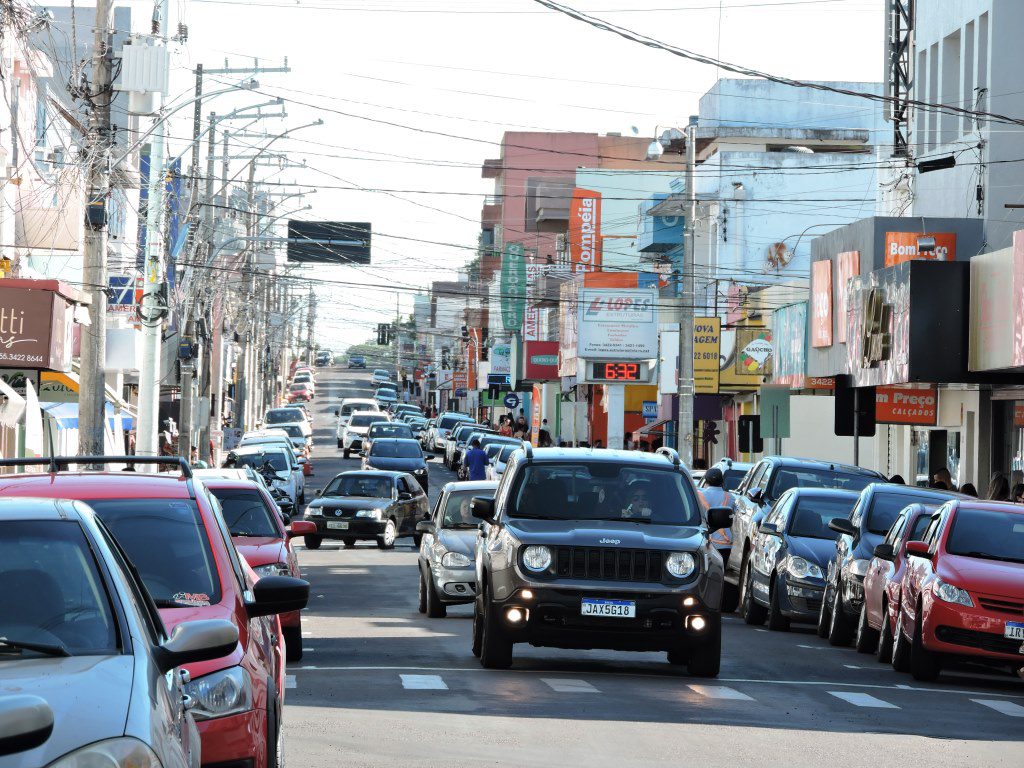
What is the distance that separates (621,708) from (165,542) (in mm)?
5152

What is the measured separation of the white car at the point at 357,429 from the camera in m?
82.1

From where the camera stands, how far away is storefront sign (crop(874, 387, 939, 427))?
37438 millimetres

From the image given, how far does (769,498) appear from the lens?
82.9 feet

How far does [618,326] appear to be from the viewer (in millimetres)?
65500

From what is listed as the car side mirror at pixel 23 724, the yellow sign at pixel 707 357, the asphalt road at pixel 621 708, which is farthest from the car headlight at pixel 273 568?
the yellow sign at pixel 707 357

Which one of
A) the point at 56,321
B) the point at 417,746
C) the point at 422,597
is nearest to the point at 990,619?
the point at 417,746

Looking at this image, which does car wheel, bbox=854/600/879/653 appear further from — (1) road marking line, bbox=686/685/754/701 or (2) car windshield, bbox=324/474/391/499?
(2) car windshield, bbox=324/474/391/499

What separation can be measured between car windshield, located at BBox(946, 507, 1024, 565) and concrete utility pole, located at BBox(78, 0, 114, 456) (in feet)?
41.1

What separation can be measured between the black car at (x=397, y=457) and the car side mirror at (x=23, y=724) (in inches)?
1974

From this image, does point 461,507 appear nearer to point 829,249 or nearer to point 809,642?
point 809,642

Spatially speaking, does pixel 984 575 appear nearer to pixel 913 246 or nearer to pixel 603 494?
pixel 603 494

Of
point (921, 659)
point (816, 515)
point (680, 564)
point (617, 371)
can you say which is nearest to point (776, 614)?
point (816, 515)

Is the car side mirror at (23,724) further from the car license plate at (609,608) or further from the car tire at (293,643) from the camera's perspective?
the car tire at (293,643)

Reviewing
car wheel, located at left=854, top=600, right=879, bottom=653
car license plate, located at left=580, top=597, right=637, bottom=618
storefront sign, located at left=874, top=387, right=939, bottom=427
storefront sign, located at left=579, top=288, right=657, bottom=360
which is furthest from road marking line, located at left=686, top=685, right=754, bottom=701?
storefront sign, located at left=579, top=288, right=657, bottom=360
